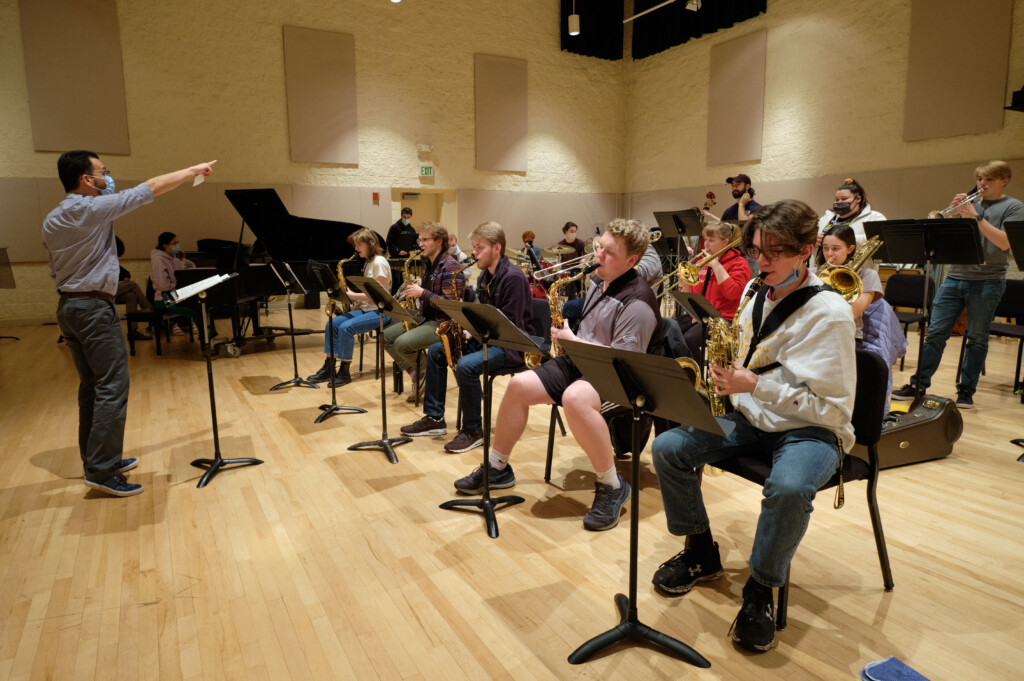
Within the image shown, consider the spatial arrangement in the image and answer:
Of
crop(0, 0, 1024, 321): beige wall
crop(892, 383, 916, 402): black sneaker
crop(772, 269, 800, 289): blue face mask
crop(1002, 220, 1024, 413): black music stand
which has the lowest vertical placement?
crop(892, 383, 916, 402): black sneaker

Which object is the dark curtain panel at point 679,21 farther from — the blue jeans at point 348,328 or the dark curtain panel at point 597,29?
the blue jeans at point 348,328

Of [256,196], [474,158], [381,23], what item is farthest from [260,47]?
[256,196]

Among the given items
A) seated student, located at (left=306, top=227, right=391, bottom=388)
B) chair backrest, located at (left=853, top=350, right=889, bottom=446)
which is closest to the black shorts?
chair backrest, located at (left=853, top=350, right=889, bottom=446)

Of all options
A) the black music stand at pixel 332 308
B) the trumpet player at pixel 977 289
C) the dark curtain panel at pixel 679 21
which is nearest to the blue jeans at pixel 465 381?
the black music stand at pixel 332 308

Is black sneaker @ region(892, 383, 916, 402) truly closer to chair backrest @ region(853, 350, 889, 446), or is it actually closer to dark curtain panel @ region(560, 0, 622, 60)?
chair backrest @ region(853, 350, 889, 446)

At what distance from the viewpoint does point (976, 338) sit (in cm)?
472

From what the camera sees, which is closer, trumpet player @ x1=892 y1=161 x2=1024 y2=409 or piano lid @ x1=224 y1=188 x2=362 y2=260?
trumpet player @ x1=892 y1=161 x2=1024 y2=409

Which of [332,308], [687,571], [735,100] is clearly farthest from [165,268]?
[735,100]

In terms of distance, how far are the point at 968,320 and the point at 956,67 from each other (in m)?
5.31

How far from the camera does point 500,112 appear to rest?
1227 centimetres

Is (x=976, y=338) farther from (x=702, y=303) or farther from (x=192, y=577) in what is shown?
(x=192, y=577)

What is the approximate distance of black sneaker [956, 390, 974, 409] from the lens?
4.74 meters

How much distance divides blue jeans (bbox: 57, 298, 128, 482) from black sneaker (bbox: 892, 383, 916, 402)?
5183mm

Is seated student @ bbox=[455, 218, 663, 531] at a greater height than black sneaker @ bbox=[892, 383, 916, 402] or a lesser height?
greater
